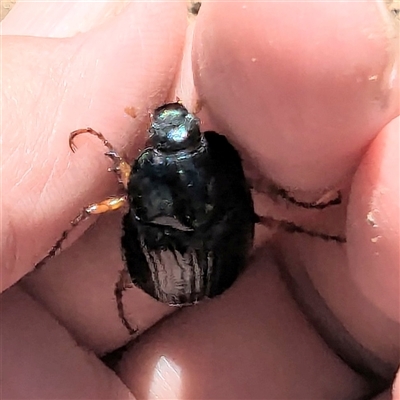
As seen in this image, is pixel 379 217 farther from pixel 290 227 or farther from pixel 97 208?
pixel 97 208

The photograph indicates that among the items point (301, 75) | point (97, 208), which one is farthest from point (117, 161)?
point (301, 75)

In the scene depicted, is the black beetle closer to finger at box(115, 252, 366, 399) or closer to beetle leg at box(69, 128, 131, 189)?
beetle leg at box(69, 128, 131, 189)

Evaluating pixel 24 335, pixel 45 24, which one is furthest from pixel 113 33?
pixel 24 335

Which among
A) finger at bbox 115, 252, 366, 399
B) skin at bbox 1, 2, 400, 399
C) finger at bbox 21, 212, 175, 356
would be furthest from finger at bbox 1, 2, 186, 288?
finger at bbox 115, 252, 366, 399

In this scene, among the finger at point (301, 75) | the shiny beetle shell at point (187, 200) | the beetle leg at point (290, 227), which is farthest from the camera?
the beetle leg at point (290, 227)

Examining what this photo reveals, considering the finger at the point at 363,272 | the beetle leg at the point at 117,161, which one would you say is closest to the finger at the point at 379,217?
the finger at the point at 363,272

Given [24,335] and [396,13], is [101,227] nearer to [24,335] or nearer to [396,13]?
[24,335]

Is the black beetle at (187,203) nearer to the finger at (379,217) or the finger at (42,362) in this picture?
the finger at (379,217)
